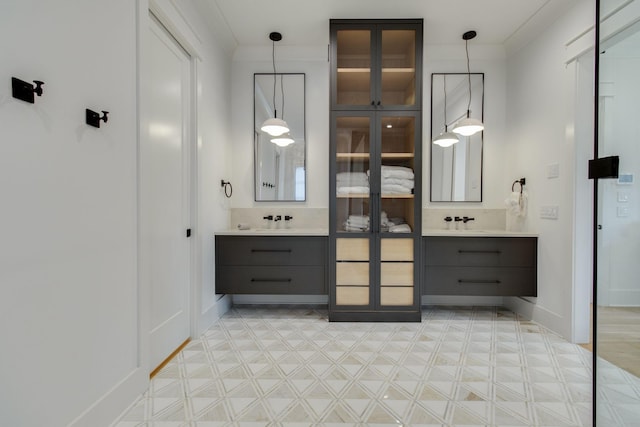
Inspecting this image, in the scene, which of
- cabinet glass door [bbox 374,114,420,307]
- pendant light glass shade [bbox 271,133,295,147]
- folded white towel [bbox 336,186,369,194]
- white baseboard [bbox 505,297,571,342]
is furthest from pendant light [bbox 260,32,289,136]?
white baseboard [bbox 505,297,571,342]

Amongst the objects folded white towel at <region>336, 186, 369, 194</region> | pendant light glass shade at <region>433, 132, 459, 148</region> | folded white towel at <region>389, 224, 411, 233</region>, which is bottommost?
folded white towel at <region>389, 224, 411, 233</region>

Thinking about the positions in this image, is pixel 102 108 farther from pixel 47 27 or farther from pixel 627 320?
pixel 627 320

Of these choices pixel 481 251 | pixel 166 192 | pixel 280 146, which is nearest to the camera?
pixel 166 192

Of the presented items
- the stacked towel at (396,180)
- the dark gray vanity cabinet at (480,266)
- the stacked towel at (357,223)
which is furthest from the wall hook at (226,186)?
the dark gray vanity cabinet at (480,266)

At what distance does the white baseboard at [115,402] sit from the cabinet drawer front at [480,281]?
231 cm

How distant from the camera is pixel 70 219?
1.24 metres

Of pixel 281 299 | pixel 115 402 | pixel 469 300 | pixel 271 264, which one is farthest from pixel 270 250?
pixel 469 300

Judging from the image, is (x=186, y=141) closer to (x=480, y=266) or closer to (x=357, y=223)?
(x=357, y=223)

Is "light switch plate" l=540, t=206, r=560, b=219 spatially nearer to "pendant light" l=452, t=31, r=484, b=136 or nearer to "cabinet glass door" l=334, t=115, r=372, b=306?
"pendant light" l=452, t=31, r=484, b=136

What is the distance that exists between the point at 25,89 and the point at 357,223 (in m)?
2.33

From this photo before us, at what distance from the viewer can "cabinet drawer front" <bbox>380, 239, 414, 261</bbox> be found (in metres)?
2.74

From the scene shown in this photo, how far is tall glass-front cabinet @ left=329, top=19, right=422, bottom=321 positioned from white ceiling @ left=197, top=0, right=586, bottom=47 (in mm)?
129

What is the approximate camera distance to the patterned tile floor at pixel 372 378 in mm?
1498

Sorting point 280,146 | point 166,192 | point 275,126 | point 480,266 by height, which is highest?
point 275,126
